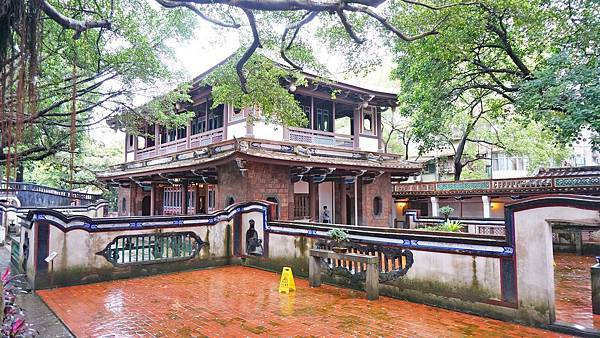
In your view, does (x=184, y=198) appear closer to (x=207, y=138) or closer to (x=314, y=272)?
(x=207, y=138)

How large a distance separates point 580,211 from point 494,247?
1.16m

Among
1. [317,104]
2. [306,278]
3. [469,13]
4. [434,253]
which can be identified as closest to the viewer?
[434,253]

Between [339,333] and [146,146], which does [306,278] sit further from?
[146,146]

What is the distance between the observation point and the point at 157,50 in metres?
10.9

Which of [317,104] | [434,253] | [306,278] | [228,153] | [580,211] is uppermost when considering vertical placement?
[317,104]

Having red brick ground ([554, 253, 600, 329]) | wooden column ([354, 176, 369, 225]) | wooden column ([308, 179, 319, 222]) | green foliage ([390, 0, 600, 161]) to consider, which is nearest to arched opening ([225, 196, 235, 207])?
wooden column ([308, 179, 319, 222])

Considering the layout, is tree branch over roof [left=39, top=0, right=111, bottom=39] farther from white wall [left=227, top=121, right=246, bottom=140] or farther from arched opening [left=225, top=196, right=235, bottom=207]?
arched opening [left=225, top=196, right=235, bottom=207]

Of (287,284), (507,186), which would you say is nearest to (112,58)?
(287,284)

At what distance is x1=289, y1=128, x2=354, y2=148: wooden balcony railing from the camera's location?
46.6ft

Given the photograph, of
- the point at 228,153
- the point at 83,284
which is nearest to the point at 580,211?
the point at 83,284

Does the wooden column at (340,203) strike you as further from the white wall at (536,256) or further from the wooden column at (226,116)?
the white wall at (536,256)

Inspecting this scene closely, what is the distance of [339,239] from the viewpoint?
694cm

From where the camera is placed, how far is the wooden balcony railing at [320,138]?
14219mm

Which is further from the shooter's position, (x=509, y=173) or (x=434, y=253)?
(x=509, y=173)
